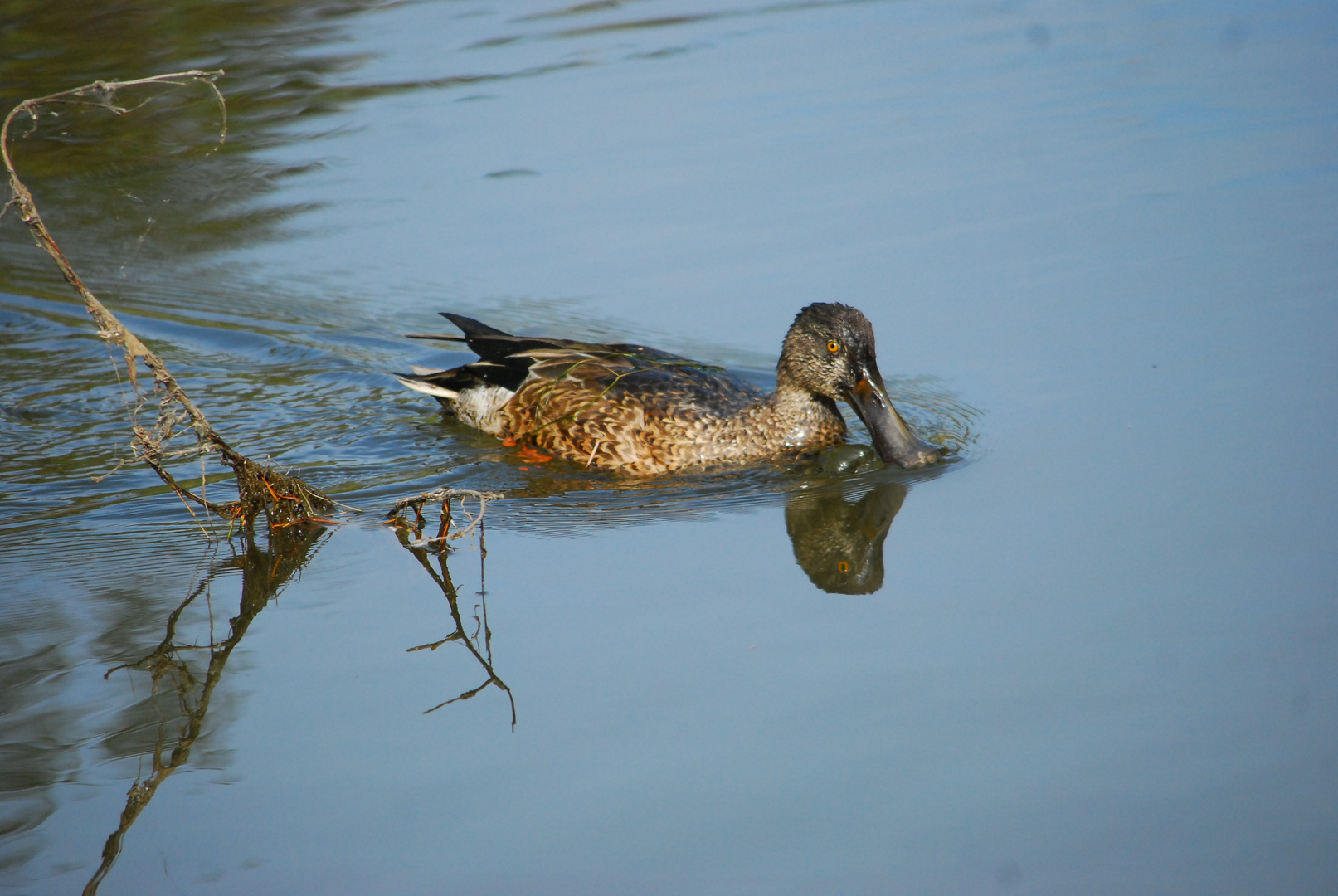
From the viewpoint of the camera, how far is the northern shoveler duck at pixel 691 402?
6.80 m

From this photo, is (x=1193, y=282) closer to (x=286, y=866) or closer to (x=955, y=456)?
(x=955, y=456)

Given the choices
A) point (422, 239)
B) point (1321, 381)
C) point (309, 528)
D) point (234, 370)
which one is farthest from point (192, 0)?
point (1321, 381)

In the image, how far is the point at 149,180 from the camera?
11609mm

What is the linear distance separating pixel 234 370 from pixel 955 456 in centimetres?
451

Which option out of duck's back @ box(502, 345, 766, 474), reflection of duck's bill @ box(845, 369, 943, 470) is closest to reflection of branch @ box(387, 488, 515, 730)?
duck's back @ box(502, 345, 766, 474)

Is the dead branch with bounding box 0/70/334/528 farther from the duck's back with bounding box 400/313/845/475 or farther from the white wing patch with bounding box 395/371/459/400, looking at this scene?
A: the white wing patch with bounding box 395/371/459/400

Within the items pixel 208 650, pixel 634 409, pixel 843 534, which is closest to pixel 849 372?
pixel 634 409

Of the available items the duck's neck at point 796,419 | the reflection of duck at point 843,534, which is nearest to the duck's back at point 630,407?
the duck's neck at point 796,419

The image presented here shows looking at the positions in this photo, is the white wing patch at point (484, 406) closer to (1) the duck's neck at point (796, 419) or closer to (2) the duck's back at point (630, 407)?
(2) the duck's back at point (630, 407)

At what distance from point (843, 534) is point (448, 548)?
1.66 meters

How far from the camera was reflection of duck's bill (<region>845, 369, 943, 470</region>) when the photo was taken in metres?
6.62

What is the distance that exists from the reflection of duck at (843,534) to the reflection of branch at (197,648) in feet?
6.75

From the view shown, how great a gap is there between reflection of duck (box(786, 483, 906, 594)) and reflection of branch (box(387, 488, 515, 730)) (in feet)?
4.26

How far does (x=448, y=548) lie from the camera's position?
5.61m
